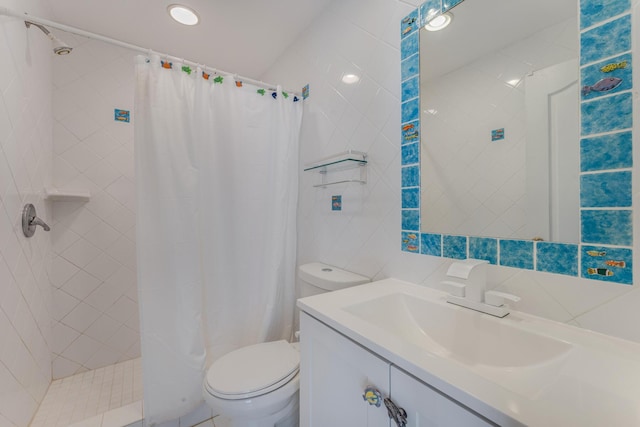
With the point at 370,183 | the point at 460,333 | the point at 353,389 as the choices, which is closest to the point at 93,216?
the point at 370,183

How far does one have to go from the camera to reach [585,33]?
27.4 inches

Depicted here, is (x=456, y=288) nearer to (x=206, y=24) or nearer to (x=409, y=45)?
(x=409, y=45)

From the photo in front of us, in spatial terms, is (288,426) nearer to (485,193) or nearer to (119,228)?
(485,193)

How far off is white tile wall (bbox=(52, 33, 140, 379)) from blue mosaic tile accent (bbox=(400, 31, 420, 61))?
1.95 m

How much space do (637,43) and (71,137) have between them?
105 inches

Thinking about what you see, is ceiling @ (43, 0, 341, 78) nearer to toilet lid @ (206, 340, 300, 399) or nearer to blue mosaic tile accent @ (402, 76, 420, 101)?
blue mosaic tile accent @ (402, 76, 420, 101)

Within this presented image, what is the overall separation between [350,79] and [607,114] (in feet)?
3.41

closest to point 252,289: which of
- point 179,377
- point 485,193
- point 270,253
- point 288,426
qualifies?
point 270,253

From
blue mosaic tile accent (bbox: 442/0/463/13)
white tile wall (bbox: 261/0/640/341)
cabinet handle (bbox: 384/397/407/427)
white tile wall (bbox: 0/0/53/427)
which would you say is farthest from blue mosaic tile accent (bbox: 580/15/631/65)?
white tile wall (bbox: 0/0/53/427)

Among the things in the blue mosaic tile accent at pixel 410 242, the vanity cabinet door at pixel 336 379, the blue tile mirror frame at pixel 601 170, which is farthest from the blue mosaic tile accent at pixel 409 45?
the vanity cabinet door at pixel 336 379

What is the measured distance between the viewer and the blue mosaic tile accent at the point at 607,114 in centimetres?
63

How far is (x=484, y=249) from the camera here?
887 millimetres

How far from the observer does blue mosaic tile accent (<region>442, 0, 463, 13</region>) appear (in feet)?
3.17

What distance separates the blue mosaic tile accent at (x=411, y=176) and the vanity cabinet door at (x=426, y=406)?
716 millimetres
